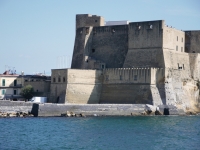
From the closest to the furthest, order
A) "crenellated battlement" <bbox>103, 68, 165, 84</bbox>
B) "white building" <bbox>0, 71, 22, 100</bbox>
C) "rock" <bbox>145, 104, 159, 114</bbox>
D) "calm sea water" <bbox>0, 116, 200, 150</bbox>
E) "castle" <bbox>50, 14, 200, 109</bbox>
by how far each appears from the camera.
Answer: "calm sea water" <bbox>0, 116, 200, 150</bbox> → "rock" <bbox>145, 104, 159, 114</bbox> → "crenellated battlement" <bbox>103, 68, 165, 84</bbox> → "castle" <bbox>50, 14, 200, 109</bbox> → "white building" <bbox>0, 71, 22, 100</bbox>

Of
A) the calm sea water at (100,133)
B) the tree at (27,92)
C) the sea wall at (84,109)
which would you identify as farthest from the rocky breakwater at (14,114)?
the tree at (27,92)

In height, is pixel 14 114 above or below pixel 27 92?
below

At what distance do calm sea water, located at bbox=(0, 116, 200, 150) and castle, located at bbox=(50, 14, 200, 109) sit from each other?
364 centimetres

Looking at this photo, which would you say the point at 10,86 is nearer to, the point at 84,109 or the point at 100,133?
the point at 84,109

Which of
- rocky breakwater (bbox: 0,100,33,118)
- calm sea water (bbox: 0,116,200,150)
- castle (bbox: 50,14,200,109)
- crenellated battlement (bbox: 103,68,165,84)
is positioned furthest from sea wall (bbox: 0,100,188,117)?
crenellated battlement (bbox: 103,68,165,84)

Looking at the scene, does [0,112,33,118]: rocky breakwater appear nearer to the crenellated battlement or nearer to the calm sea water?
the calm sea water

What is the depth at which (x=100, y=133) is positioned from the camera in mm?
32906

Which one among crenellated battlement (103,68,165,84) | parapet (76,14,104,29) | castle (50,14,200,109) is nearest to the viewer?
crenellated battlement (103,68,165,84)

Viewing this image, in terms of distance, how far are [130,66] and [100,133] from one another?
52.2 feet

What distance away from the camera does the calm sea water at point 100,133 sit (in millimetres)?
28844

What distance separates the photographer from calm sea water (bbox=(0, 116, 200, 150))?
2884 cm

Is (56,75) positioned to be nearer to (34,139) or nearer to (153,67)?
(153,67)

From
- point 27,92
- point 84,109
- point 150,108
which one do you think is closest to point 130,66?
point 150,108

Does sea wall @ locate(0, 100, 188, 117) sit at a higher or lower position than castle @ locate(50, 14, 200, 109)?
lower
